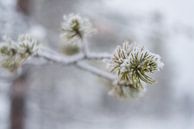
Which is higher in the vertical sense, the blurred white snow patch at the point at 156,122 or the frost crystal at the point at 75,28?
the blurred white snow patch at the point at 156,122

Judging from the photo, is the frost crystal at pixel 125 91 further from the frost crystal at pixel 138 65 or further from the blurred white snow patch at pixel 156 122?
the blurred white snow patch at pixel 156 122

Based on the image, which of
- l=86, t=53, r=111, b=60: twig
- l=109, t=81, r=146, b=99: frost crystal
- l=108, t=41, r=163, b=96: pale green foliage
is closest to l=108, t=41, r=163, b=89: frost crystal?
l=108, t=41, r=163, b=96: pale green foliage

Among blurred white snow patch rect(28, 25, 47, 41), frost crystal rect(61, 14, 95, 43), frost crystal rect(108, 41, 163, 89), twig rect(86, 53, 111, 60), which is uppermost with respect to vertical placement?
blurred white snow patch rect(28, 25, 47, 41)

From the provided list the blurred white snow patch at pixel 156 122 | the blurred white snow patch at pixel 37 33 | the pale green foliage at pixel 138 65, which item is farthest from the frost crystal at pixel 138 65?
the blurred white snow patch at pixel 156 122

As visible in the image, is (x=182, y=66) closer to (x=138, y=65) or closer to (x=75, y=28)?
(x=75, y=28)

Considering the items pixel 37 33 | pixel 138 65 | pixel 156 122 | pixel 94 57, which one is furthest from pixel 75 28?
pixel 156 122

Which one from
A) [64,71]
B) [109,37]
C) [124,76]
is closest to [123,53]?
[124,76]

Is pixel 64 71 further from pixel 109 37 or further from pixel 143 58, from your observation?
pixel 143 58

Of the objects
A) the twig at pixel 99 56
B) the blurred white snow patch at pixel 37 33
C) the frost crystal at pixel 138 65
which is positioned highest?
the blurred white snow patch at pixel 37 33

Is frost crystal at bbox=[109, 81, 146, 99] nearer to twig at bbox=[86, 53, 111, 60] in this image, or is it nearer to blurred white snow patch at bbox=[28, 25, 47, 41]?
twig at bbox=[86, 53, 111, 60]
